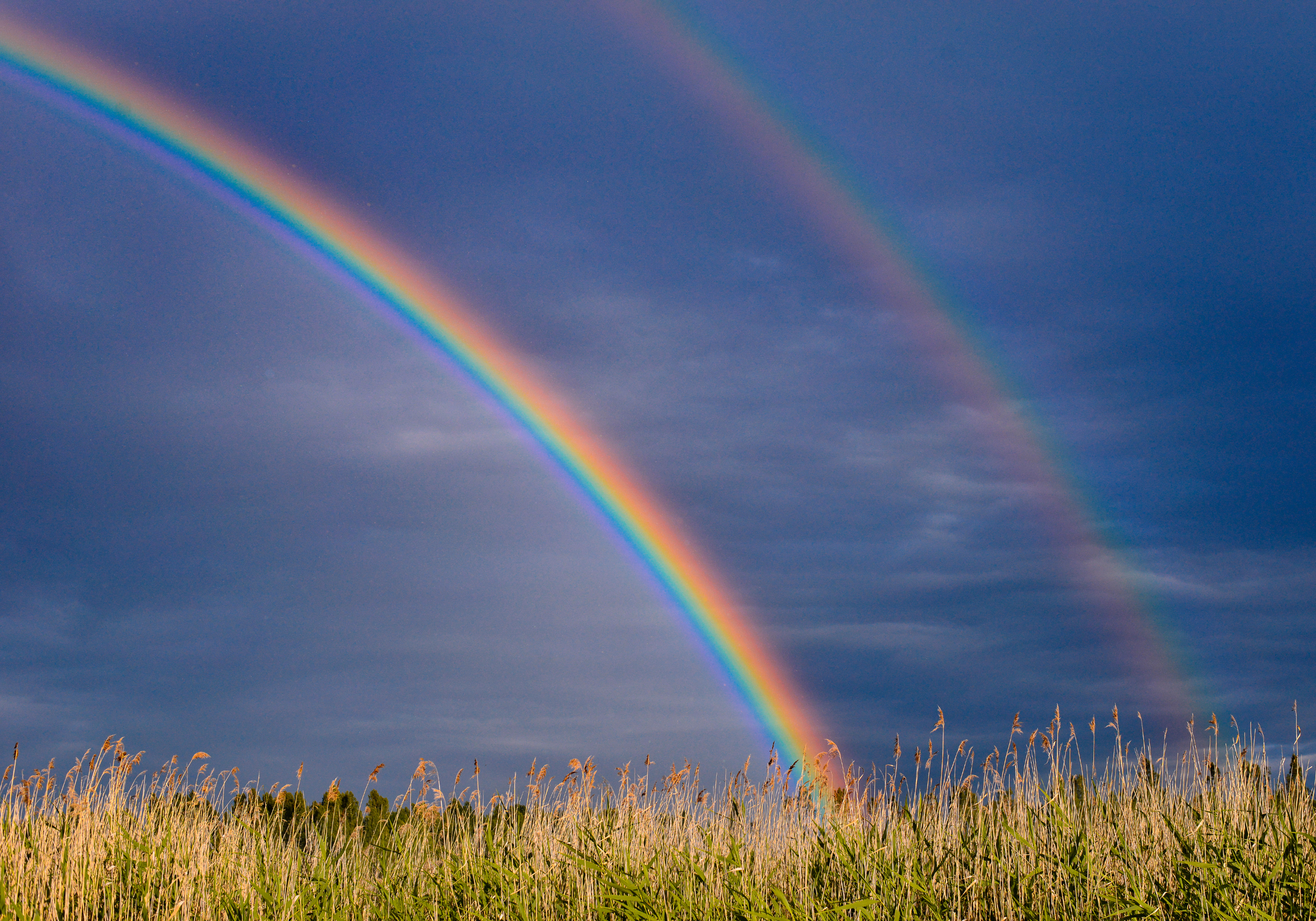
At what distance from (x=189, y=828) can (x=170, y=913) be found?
9.96ft

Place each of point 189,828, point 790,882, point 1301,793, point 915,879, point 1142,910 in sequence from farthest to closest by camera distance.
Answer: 1. point 189,828
2. point 1301,793
3. point 790,882
4. point 915,879
5. point 1142,910

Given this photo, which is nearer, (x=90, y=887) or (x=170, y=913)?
(x=170, y=913)

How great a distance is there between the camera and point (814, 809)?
28.5 feet

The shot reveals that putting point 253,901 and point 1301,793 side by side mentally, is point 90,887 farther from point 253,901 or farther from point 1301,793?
point 1301,793

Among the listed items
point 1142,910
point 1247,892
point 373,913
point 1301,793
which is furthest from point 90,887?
point 1301,793

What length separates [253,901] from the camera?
816 cm

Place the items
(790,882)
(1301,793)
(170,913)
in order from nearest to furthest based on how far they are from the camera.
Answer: (170,913) → (790,882) → (1301,793)

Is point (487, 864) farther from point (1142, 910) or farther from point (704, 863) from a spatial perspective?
point (1142, 910)

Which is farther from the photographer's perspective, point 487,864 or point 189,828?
point 189,828

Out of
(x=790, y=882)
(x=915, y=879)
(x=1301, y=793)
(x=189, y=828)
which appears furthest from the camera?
(x=189, y=828)

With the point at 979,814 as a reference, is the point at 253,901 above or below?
below

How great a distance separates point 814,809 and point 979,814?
1497mm

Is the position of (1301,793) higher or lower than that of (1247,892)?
higher

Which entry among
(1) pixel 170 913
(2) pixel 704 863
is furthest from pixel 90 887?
(2) pixel 704 863
